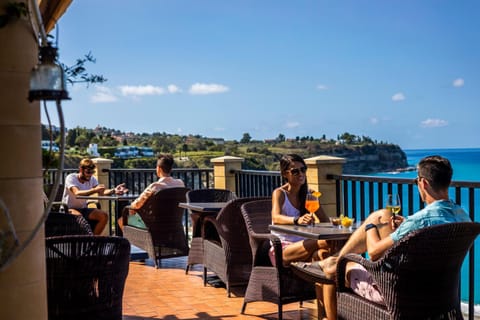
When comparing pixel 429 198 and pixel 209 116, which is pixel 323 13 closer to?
pixel 209 116

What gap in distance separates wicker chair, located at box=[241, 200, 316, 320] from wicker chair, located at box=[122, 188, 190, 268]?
1.94 m

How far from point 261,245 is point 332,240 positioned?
730 millimetres

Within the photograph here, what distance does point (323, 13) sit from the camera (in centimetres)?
4462

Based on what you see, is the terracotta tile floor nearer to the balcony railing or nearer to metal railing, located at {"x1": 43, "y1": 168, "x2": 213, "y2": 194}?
the balcony railing

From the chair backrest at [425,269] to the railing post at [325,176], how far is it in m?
2.83

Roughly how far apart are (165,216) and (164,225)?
0.34ft

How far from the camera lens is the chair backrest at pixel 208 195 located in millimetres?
6371

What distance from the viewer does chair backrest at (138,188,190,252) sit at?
6.57 m

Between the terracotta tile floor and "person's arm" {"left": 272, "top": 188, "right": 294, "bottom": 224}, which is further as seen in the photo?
the terracotta tile floor

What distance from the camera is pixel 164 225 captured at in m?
6.66

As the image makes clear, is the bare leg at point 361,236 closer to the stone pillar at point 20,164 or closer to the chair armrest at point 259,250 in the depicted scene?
the chair armrest at point 259,250

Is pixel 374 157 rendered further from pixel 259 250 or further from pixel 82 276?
pixel 82 276

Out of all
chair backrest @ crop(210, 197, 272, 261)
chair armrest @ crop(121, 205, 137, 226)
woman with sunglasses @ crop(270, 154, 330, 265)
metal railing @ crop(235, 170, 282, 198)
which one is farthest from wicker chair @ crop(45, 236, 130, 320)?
chair armrest @ crop(121, 205, 137, 226)

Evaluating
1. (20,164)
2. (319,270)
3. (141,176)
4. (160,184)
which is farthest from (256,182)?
(20,164)
